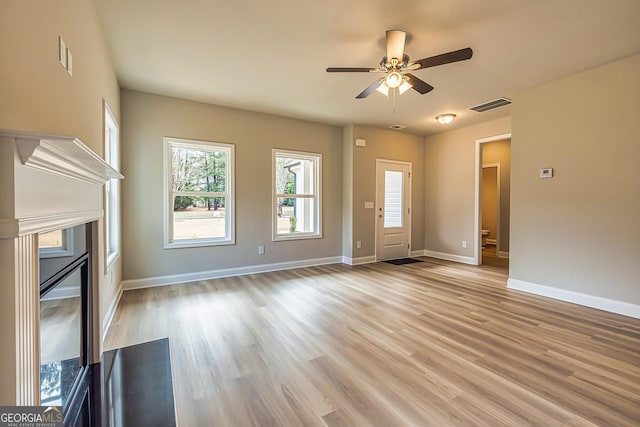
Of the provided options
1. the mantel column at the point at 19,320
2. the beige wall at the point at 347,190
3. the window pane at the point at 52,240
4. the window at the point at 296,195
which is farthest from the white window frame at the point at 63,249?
the beige wall at the point at 347,190

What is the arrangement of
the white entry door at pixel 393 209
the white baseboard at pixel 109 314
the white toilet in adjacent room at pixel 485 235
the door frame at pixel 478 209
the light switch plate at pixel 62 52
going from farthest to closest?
the white toilet in adjacent room at pixel 485 235
the white entry door at pixel 393 209
the door frame at pixel 478 209
the white baseboard at pixel 109 314
the light switch plate at pixel 62 52

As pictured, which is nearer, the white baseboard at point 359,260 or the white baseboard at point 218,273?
the white baseboard at point 218,273

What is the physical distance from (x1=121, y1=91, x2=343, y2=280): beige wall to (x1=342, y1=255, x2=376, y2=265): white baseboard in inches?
8.1

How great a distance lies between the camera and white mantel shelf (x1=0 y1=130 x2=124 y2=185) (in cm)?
88

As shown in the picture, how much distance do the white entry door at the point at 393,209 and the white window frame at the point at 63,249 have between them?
497 centimetres

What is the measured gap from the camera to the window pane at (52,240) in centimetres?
110

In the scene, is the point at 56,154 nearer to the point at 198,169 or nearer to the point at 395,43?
the point at 395,43

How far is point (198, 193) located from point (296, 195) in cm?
170

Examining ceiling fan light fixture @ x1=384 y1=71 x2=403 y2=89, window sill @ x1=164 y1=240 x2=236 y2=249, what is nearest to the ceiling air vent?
ceiling fan light fixture @ x1=384 y1=71 x2=403 y2=89

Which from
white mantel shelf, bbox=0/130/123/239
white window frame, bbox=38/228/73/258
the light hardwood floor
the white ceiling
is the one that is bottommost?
the light hardwood floor

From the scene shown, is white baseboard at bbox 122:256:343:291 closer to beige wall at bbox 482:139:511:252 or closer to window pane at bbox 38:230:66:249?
window pane at bbox 38:230:66:249

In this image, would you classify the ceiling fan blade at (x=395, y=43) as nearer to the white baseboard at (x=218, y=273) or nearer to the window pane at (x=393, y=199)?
the window pane at (x=393, y=199)

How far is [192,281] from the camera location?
4.20m

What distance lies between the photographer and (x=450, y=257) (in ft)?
19.4
